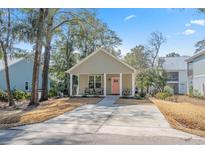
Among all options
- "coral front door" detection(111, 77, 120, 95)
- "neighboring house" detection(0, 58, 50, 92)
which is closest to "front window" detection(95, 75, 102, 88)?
"coral front door" detection(111, 77, 120, 95)

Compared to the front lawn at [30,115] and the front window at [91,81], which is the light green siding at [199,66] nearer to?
the front window at [91,81]

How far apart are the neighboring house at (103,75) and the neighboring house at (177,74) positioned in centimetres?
2170

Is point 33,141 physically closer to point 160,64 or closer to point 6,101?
point 6,101

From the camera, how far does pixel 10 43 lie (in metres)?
20.8

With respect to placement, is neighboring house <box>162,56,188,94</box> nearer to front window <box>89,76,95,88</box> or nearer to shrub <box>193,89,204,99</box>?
shrub <box>193,89,204,99</box>

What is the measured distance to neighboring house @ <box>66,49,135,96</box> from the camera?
23.8m

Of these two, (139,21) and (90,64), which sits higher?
(139,21)

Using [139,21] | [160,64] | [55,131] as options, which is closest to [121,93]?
[139,21]

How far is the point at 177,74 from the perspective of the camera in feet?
151

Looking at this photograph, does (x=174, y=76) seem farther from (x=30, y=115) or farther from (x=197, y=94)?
(x=30, y=115)

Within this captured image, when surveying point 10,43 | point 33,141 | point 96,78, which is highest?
point 10,43

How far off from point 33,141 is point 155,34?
39.6 meters

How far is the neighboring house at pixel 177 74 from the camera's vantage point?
45.7m

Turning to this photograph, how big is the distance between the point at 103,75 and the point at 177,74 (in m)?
24.1
